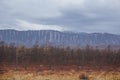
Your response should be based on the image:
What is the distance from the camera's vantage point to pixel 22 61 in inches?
2758

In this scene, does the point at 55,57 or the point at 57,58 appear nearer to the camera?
the point at 57,58

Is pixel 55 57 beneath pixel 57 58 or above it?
above

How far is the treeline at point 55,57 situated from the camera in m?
70.2

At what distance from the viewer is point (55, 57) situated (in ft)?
249

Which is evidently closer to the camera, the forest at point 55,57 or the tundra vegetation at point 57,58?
the tundra vegetation at point 57,58

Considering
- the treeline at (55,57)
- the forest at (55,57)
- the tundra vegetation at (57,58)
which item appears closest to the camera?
the tundra vegetation at (57,58)

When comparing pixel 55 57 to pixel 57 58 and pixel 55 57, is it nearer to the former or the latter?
pixel 55 57

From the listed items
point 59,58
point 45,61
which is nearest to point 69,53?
point 59,58

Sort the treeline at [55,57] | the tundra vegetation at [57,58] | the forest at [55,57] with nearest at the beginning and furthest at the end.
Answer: the tundra vegetation at [57,58] < the forest at [55,57] < the treeline at [55,57]

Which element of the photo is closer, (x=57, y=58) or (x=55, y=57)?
(x=57, y=58)

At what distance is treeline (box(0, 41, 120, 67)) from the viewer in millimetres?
70188

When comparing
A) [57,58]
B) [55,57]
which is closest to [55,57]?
[55,57]

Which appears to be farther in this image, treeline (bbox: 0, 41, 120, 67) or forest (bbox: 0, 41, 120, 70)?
treeline (bbox: 0, 41, 120, 67)

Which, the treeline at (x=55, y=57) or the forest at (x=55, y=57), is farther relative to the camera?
the treeline at (x=55, y=57)
